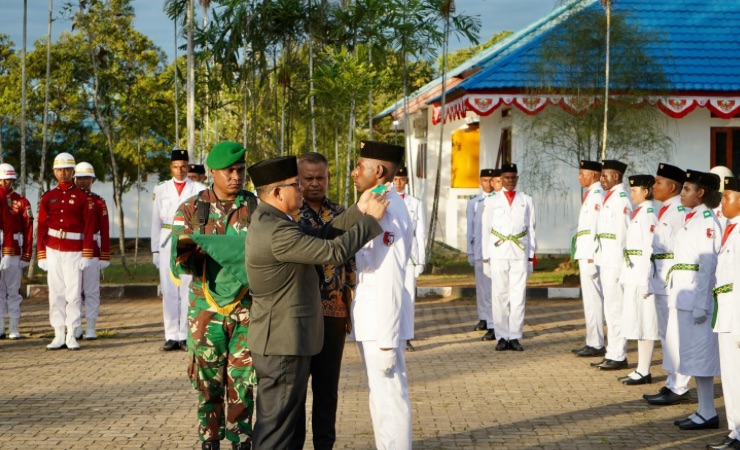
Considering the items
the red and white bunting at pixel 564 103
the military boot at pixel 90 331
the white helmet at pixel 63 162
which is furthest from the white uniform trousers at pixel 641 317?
the red and white bunting at pixel 564 103

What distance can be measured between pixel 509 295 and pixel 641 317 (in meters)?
2.72

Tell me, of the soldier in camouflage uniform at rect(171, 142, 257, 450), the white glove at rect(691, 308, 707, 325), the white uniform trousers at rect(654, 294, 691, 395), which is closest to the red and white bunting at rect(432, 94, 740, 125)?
the white uniform trousers at rect(654, 294, 691, 395)

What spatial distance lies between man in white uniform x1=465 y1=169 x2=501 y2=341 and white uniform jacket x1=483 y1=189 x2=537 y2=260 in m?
0.57

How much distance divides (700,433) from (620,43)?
Answer: 1442cm

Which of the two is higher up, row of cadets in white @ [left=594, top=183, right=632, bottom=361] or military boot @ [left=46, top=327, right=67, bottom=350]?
row of cadets in white @ [left=594, top=183, right=632, bottom=361]

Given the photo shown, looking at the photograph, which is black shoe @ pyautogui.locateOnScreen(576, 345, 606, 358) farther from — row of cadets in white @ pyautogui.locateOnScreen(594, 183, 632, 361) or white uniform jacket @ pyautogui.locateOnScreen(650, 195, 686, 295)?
white uniform jacket @ pyautogui.locateOnScreen(650, 195, 686, 295)

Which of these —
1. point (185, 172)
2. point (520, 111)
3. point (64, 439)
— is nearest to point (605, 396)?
point (64, 439)

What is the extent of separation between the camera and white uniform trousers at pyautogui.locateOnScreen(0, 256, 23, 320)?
13.7 m

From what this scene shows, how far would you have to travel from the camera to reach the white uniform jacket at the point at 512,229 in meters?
13.1

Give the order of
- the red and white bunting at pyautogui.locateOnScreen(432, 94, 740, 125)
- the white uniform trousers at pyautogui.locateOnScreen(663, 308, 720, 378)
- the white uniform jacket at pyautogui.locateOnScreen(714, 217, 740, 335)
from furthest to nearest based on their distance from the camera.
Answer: the red and white bunting at pyautogui.locateOnScreen(432, 94, 740, 125)
the white uniform trousers at pyautogui.locateOnScreen(663, 308, 720, 378)
the white uniform jacket at pyautogui.locateOnScreen(714, 217, 740, 335)

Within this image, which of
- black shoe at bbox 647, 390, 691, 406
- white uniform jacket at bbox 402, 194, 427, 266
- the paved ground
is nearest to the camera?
the paved ground

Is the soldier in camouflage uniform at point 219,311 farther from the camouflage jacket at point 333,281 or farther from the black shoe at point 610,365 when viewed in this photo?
the black shoe at point 610,365

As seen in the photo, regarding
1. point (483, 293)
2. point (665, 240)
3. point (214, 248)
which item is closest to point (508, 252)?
point (483, 293)

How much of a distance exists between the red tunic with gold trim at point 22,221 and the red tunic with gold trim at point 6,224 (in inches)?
1.8
